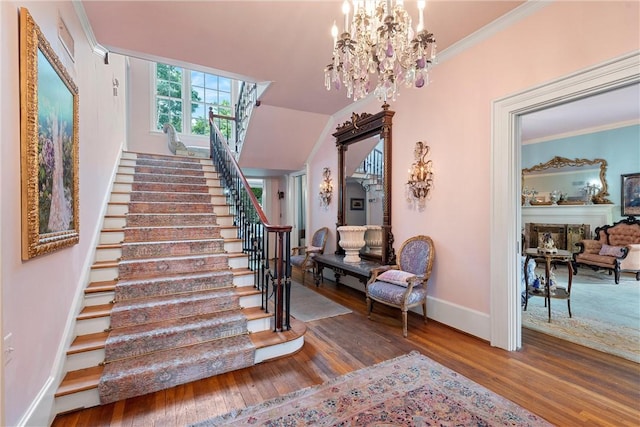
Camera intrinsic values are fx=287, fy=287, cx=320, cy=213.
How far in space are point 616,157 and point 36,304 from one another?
876cm

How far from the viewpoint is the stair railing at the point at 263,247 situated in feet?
9.10

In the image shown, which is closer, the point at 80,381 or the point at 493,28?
the point at 80,381

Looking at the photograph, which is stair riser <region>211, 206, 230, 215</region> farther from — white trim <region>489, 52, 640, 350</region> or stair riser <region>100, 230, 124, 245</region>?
white trim <region>489, 52, 640, 350</region>

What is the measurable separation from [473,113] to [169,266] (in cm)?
360

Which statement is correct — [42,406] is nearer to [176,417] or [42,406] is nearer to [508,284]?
[176,417]

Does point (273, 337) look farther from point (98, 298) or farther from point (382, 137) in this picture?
point (382, 137)

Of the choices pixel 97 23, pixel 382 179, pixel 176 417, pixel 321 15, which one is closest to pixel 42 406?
pixel 176 417

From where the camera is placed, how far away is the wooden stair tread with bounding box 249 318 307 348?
257 cm

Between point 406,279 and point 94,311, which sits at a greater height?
point 406,279

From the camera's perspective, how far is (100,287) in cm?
264

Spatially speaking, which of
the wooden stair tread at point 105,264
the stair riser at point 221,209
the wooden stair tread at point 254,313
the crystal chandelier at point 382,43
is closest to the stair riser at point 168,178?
the stair riser at point 221,209

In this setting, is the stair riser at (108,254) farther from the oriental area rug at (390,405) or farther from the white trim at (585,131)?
the white trim at (585,131)

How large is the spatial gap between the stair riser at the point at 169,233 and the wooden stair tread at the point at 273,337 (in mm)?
1491

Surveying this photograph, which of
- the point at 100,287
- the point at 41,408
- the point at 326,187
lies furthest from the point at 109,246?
the point at 326,187
